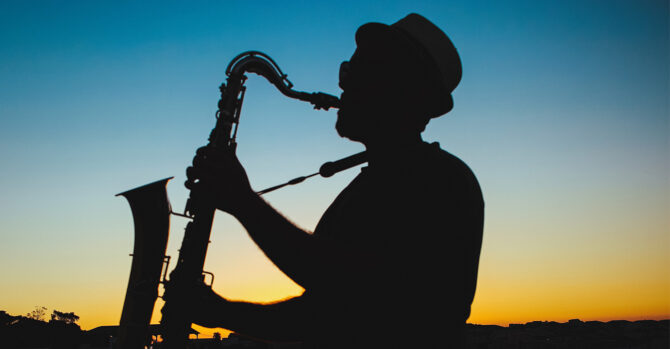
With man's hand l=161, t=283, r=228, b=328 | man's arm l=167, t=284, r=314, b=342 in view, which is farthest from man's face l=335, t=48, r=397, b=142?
man's hand l=161, t=283, r=228, b=328

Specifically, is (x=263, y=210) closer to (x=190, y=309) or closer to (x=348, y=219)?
(x=348, y=219)

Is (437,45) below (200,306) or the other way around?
the other way around

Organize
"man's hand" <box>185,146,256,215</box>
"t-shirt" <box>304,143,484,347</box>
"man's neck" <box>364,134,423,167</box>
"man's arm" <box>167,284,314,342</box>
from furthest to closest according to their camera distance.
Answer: "man's arm" <box>167,284,314,342</box>
"man's neck" <box>364,134,423,167</box>
"man's hand" <box>185,146,256,215</box>
"t-shirt" <box>304,143,484,347</box>

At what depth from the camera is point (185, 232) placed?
3.23 m

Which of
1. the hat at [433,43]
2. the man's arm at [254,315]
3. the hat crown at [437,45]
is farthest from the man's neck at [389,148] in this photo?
the man's arm at [254,315]

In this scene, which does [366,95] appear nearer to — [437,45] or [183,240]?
[437,45]

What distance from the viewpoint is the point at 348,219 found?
224cm

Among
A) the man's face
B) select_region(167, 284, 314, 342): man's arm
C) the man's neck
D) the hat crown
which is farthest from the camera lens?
the hat crown

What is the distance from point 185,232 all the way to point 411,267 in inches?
79.8

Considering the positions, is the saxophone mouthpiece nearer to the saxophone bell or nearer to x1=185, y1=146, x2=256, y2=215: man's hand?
x1=185, y1=146, x2=256, y2=215: man's hand

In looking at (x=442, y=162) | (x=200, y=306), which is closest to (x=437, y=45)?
(x=442, y=162)

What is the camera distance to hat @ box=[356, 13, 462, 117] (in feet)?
8.97

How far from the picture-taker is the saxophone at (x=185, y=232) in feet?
9.52

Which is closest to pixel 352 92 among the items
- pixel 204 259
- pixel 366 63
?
pixel 366 63
